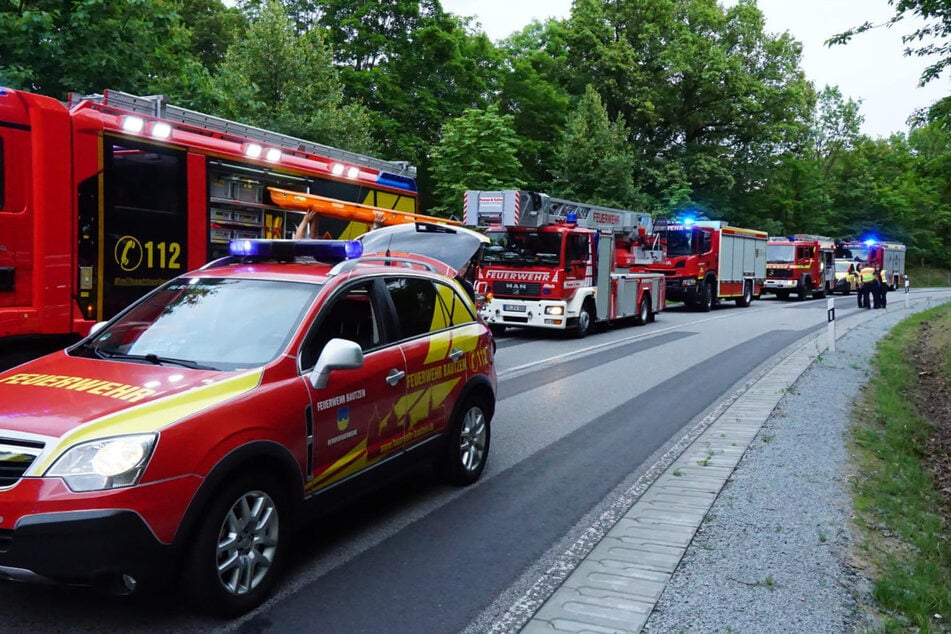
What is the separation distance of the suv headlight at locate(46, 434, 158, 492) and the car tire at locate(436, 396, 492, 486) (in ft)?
9.24

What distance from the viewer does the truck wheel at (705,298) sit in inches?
1109

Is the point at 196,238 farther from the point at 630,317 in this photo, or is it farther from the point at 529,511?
the point at 630,317

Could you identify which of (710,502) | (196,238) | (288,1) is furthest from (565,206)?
(288,1)

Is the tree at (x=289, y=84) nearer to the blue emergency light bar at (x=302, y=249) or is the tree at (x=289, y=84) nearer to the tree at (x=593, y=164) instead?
the tree at (x=593, y=164)

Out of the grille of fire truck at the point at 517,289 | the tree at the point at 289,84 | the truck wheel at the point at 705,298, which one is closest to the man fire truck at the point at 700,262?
the truck wheel at the point at 705,298

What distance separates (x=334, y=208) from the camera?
11.2 meters

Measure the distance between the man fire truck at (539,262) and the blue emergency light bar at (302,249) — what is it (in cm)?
1164

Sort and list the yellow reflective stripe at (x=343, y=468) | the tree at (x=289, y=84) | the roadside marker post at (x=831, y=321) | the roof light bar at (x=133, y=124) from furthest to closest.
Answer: the tree at (x=289, y=84), the roadside marker post at (x=831, y=321), the roof light bar at (x=133, y=124), the yellow reflective stripe at (x=343, y=468)

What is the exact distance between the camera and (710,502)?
19.0ft

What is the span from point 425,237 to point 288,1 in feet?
105

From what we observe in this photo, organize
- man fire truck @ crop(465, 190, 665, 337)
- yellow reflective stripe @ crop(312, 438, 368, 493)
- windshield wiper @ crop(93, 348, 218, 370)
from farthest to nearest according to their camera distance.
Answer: man fire truck @ crop(465, 190, 665, 337)
yellow reflective stripe @ crop(312, 438, 368, 493)
windshield wiper @ crop(93, 348, 218, 370)

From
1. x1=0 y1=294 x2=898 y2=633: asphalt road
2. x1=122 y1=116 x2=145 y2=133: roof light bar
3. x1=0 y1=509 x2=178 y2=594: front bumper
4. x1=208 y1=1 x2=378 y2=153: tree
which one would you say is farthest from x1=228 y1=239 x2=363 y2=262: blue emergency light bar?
x1=208 y1=1 x2=378 y2=153: tree

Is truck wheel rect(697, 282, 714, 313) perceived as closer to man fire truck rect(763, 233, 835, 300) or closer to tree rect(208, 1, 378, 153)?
man fire truck rect(763, 233, 835, 300)

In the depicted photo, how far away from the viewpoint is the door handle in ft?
16.8
